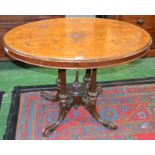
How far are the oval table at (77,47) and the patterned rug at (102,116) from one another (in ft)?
0.30

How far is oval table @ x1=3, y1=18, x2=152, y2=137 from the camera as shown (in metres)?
1.39

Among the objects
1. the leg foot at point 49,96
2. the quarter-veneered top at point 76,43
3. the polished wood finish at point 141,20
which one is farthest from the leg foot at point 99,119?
the polished wood finish at point 141,20

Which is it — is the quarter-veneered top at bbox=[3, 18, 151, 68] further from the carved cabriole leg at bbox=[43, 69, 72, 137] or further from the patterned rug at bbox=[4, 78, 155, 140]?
the patterned rug at bbox=[4, 78, 155, 140]

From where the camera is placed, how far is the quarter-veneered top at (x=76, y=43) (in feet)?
4.55

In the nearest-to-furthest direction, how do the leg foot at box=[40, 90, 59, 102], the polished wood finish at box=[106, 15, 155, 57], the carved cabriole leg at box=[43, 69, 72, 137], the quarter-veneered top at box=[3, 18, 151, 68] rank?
the quarter-veneered top at box=[3, 18, 151, 68] → the carved cabriole leg at box=[43, 69, 72, 137] → the leg foot at box=[40, 90, 59, 102] → the polished wood finish at box=[106, 15, 155, 57]

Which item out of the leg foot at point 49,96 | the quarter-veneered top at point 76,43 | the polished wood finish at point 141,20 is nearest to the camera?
the quarter-veneered top at point 76,43

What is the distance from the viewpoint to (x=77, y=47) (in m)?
1.53

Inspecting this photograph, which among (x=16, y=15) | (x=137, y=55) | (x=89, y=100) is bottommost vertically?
(x=89, y=100)

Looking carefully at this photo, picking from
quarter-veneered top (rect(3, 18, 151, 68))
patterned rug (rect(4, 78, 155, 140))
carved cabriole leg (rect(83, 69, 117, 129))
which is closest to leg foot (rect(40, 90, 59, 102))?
patterned rug (rect(4, 78, 155, 140))

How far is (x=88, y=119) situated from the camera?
212 cm

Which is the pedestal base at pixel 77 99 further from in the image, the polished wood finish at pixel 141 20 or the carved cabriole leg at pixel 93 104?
the polished wood finish at pixel 141 20

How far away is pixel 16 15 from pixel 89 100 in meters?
1.48
